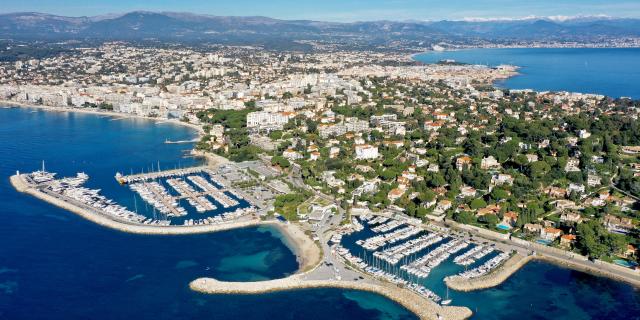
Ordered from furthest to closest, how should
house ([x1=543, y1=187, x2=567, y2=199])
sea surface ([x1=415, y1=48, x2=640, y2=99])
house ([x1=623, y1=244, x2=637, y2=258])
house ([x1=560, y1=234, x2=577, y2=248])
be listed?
sea surface ([x1=415, y1=48, x2=640, y2=99]) < house ([x1=543, y1=187, x2=567, y2=199]) < house ([x1=560, y1=234, x2=577, y2=248]) < house ([x1=623, y1=244, x2=637, y2=258])

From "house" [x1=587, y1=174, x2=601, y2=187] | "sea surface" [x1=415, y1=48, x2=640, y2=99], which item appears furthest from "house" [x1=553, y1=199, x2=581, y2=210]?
"sea surface" [x1=415, y1=48, x2=640, y2=99]

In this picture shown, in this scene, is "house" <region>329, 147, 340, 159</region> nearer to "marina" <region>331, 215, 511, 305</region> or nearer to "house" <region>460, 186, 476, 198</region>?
"house" <region>460, 186, 476, 198</region>

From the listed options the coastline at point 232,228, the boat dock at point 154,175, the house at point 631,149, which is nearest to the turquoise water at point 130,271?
the coastline at point 232,228

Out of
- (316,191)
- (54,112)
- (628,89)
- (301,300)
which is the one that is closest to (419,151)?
(316,191)

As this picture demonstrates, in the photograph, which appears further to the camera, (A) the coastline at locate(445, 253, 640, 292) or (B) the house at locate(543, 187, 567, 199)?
(B) the house at locate(543, 187, 567, 199)

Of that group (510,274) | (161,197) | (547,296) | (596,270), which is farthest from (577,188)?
(161,197)

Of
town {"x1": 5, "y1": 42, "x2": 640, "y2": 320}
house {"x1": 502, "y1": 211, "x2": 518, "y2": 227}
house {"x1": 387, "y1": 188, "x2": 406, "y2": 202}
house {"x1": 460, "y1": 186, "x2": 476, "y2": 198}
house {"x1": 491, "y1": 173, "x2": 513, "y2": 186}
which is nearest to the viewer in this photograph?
town {"x1": 5, "y1": 42, "x2": 640, "y2": 320}
